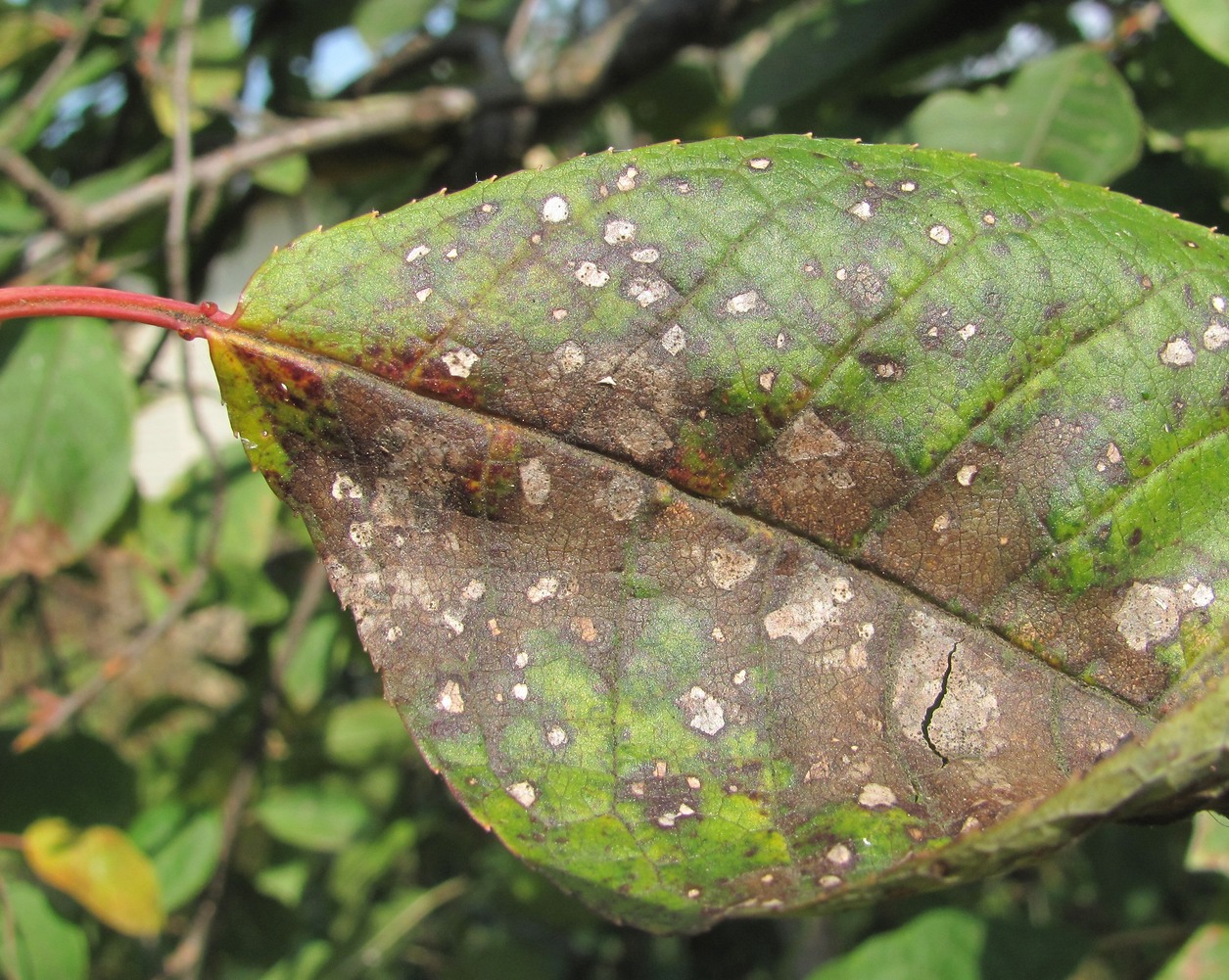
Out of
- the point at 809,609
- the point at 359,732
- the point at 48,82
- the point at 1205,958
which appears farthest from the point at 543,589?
the point at 359,732

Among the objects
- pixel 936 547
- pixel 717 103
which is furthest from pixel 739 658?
pixel 717 103

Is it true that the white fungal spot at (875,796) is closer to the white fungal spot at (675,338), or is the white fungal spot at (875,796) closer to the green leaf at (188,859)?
the white fungal spot at (675,338)

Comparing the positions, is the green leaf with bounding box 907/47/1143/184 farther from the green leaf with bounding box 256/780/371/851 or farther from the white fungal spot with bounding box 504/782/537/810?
the green leaf with bounding box 256/780/371/851

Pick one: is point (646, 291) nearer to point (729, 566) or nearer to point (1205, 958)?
point (729, 566)

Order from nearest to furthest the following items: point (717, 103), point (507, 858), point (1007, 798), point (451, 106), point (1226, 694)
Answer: point (1226, 694) → point (1007, 798) → point (451, 106) → point (717, 103) → point (507, 858)

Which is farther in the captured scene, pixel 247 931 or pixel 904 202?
pixel 247 931

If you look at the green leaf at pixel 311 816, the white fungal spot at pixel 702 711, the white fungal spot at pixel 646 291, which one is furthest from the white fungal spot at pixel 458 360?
the green leaf at pixel 311 816

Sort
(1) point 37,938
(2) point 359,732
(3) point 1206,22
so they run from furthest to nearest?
(2) point 359,732
(1) point 37,938
(3) point 1206,22

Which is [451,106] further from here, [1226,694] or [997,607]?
[1226,694]
